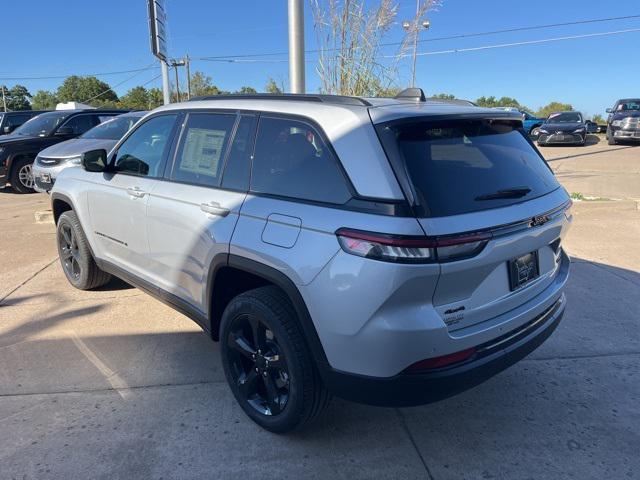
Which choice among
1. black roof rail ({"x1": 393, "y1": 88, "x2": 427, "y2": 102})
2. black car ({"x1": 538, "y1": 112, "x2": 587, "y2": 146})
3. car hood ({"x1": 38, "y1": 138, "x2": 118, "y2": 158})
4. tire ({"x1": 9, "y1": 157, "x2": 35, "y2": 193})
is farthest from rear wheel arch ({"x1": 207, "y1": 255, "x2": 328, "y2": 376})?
black car ({"x1": 538, "y1": 112, "x2": 587, "y2": 146})

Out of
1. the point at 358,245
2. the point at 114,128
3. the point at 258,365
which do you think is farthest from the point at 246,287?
the point at 114,128

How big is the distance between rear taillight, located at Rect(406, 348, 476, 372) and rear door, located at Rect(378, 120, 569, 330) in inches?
5.1

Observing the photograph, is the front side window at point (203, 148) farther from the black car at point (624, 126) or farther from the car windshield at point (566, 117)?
the car windshield at point (566, 117)

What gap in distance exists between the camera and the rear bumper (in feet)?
7.32

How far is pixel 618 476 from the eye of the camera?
248cm

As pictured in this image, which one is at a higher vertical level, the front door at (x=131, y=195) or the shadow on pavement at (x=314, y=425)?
the front door at (x=131, y=195)

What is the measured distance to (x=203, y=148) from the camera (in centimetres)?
322

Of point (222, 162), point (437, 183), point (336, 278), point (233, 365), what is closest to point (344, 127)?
point (437, 183)

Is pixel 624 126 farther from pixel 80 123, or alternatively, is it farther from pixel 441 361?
pixel 441 361

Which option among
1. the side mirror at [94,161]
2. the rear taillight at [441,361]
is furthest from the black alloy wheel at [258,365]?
the side mirror at [94,161]

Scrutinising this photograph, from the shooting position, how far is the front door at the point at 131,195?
358cm

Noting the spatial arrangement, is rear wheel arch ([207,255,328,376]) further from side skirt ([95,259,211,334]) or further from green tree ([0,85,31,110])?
green tree ([0,85,31,110])

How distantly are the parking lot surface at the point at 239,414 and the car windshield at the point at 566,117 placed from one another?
63.3ft

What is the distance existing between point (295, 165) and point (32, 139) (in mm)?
10628
